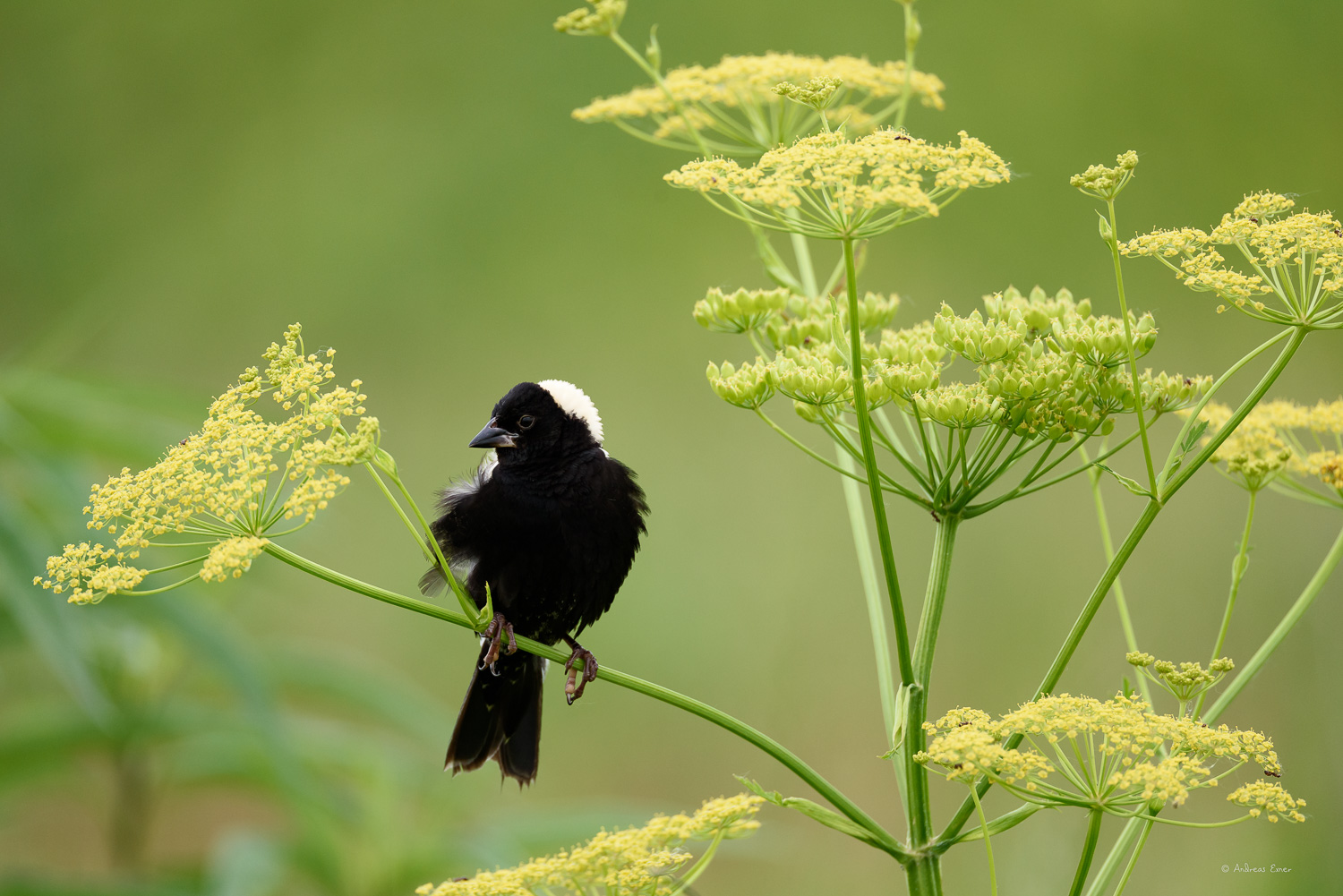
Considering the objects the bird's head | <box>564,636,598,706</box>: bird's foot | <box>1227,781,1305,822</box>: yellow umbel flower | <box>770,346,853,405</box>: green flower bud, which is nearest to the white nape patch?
the bird's head

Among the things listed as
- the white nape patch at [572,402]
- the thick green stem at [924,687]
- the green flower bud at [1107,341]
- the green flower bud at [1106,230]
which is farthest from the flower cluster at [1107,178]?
the white nape patch at [572,402]

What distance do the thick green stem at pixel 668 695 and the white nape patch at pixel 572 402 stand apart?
3.16 feet

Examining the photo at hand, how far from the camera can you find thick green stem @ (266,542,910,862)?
109cm

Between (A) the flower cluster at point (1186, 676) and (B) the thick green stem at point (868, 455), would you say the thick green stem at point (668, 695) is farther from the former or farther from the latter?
(A) the flower cluster at point (1186, 676)

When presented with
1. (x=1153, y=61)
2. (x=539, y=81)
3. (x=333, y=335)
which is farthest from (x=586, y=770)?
(x=1153, y=61)

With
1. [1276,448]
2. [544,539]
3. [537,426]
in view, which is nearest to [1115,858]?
[1276,448]

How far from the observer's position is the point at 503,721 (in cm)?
200

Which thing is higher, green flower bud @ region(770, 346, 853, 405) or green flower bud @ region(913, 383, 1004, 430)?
green flower bud @ region(770, 346, 853, 405)

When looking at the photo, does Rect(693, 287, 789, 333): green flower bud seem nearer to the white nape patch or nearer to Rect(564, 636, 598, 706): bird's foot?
Rect(564, 636, 598, 706): bird's foot

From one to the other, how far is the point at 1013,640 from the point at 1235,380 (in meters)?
1.35

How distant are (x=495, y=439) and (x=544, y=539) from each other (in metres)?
0.23

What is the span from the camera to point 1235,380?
14.1 ft

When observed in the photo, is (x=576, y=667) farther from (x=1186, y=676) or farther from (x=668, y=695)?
(x=1186, y=676)

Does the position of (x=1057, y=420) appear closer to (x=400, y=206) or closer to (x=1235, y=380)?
(x=1235, y=380)
